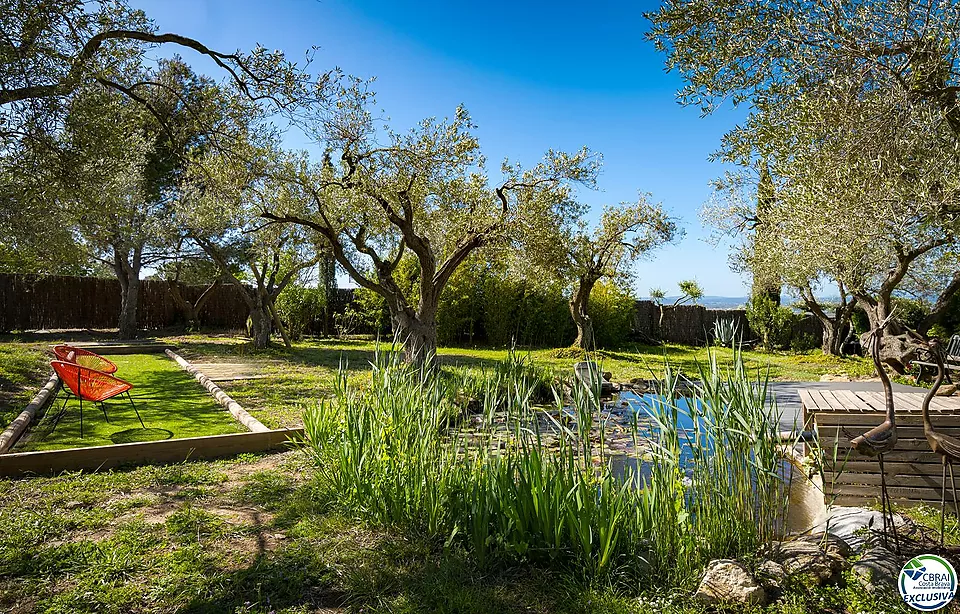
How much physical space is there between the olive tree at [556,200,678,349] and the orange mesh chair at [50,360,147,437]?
981 centimetres

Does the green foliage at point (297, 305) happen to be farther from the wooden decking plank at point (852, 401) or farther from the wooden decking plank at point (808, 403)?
the wooden decking plank at point (852, 401)

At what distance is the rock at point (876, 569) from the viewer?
2.20 metres

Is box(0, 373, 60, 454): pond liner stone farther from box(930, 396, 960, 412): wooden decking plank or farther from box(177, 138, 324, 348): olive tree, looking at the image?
box(930, 396, 960, 412): wooden decking plank

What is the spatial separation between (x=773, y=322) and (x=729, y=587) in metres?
16.1

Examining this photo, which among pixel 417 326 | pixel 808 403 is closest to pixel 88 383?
pixel 417 326

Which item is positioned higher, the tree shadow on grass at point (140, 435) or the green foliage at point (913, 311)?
the green foliage at point (913, 311)

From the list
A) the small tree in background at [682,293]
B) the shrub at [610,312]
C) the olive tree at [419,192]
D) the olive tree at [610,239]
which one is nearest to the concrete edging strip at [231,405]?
the olive tree at [419,192]

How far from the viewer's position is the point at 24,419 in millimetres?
5020

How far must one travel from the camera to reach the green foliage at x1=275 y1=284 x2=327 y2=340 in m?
17.0

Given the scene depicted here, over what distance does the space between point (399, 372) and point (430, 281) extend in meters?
4.97

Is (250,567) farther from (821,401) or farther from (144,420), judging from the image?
(821,401)

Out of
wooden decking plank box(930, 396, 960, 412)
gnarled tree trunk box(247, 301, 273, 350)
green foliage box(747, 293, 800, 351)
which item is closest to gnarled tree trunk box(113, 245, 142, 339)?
gnarled tree trunk box(247, 301, 273, 350)

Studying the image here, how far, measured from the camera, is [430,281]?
8789 millimetres

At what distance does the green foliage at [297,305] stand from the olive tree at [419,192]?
23.9 feet
